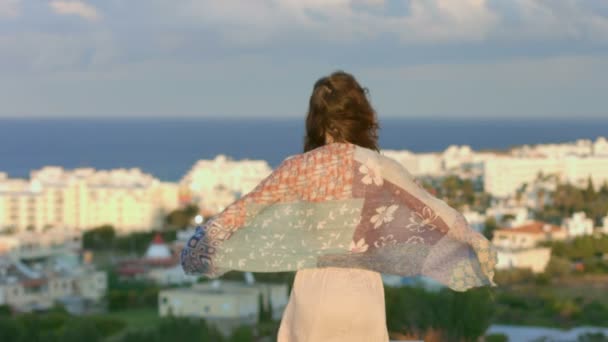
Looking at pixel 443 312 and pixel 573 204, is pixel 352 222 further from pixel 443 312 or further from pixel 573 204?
pixel 573 204

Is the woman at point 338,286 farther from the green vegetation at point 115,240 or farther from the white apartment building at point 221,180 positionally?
the white apartment building at point 221,180

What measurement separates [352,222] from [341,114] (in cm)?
20

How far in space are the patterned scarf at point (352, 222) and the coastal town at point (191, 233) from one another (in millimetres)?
5072

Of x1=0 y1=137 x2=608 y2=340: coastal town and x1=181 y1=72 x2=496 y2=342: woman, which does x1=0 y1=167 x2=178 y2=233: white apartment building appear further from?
x1=181 y1=72 x2=496 y2=342: woman

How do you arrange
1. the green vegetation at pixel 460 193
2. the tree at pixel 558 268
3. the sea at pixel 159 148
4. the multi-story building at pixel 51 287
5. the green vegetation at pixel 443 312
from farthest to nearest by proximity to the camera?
the sea at pixel 159 148
the green vegetation at pixel 460 193
the tree at pixel 558 268
the multi-story building at pixel 51 287
the green vegetation at pixel 443 312

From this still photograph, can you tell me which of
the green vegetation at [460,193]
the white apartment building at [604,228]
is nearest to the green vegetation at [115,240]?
the green vegetation at [460,193]

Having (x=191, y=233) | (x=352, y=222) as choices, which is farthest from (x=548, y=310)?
(x=352, y=222)

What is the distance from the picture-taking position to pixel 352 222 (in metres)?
1.95

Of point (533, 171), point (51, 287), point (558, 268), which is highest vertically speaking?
point (533, 171)

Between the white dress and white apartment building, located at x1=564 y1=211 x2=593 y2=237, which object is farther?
white apartment building, located at x1=564 y1=211 x2=593 y2=237

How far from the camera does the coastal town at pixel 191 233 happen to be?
12.5 m

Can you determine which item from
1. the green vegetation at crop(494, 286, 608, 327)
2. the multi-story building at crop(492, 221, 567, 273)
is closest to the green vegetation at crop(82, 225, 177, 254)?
the multi-story building at crop(492, 221, 567, 273)

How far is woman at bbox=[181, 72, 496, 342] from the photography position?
1917 mm

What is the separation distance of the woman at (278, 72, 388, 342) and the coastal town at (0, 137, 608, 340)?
5107mm
